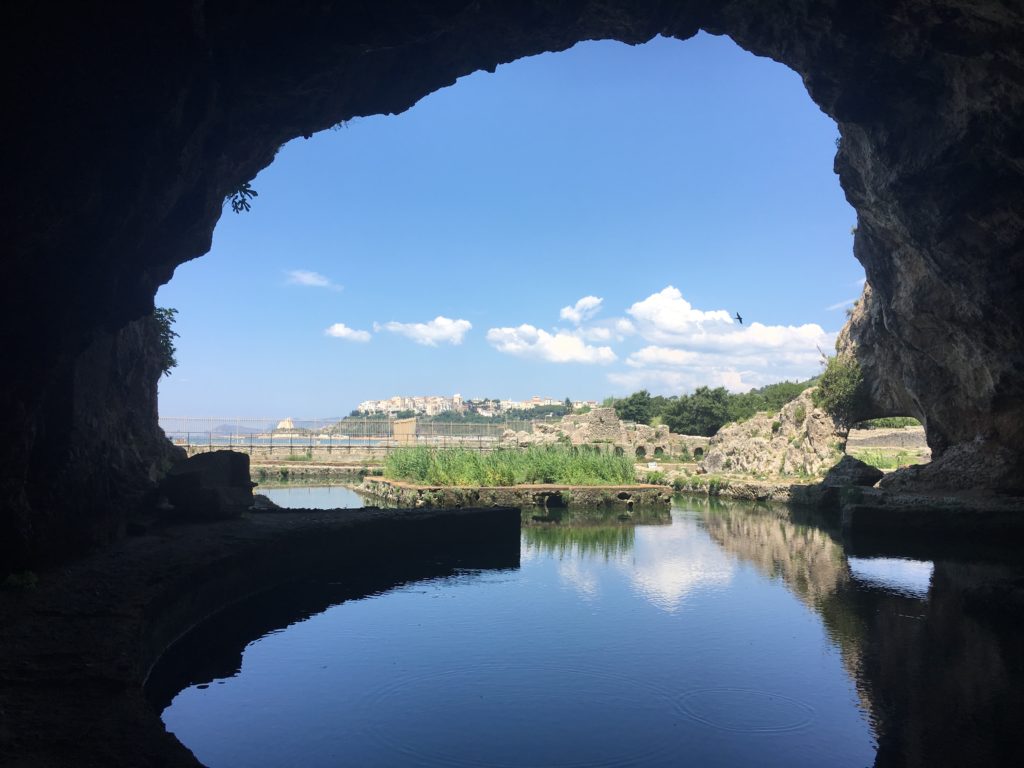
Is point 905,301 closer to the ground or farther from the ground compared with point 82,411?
farther from the ground

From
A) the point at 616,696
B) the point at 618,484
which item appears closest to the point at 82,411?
the point at 616,696

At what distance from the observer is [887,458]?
120 ft

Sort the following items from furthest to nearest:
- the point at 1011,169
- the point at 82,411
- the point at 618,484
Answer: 1. the point at 618,484
2. the point at 1011,169
3. the point at 82,411

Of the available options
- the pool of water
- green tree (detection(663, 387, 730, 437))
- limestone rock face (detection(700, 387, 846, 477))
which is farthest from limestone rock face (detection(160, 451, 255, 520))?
green tree (detection(663, 387, 730, 437))

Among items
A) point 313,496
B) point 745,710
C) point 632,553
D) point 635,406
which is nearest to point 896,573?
point 632,553

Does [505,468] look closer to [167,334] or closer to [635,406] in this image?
[167,334]

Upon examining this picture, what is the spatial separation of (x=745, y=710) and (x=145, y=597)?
6325mm

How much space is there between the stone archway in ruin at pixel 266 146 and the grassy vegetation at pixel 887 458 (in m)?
14.7

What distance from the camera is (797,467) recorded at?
100ft

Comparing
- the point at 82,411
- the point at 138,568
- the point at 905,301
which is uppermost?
the point at 905,301

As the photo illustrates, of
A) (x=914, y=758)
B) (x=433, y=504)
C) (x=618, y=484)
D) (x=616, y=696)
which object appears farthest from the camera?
(x=618, y=484)

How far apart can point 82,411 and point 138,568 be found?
3.23 meters

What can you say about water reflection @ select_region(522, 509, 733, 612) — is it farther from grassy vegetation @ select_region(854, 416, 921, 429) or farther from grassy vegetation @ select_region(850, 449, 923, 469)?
grassy vegetation @ select_region(854, 416, 921, 429)

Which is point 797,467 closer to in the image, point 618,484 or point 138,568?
point 618,484
